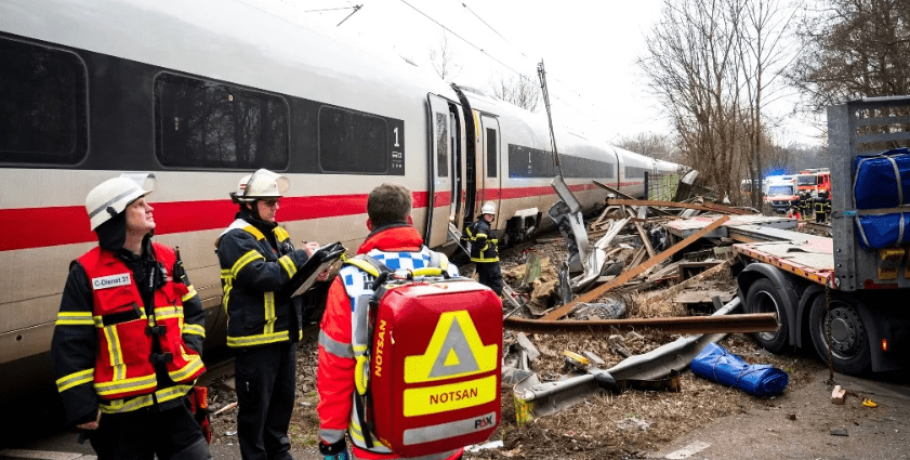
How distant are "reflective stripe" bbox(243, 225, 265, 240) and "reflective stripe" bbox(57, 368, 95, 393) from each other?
1282 millimetres

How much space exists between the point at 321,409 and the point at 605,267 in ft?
27.7

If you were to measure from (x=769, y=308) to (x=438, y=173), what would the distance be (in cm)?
494

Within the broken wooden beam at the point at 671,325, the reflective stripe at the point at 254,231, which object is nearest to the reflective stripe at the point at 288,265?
the reflective stripe at the point at 254,231

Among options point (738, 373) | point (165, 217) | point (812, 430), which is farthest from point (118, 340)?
point (738, 373)

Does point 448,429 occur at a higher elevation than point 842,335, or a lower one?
higher

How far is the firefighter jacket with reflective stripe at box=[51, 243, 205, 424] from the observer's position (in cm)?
259

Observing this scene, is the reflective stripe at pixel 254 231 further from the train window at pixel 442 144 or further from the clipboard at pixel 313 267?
the train window at pixel 442 144

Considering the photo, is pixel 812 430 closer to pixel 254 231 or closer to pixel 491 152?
pixel 254 231

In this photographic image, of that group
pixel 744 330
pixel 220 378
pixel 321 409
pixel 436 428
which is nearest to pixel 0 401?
pixel 220 378

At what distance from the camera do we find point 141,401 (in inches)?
109

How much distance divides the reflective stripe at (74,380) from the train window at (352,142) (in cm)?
452

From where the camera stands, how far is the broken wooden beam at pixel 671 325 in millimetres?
5832

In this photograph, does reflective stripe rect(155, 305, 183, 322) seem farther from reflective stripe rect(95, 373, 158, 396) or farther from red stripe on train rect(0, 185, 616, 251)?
red stripe on train rect(0, 185, 616, 251)

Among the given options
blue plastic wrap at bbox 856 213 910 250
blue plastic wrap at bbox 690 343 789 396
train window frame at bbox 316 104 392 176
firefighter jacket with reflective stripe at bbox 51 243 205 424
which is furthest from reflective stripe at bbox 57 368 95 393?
blue plastic wrap at bbox 856 213 910 250
